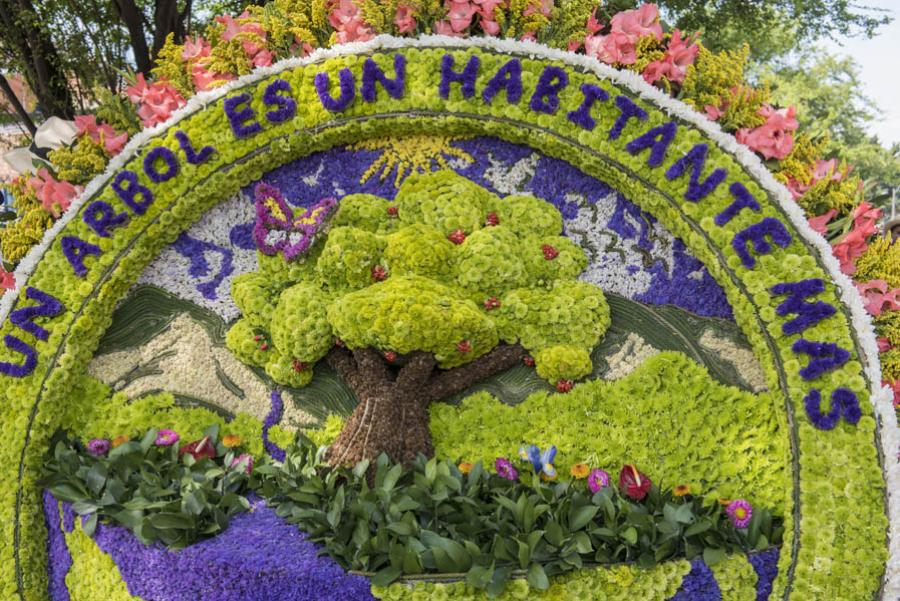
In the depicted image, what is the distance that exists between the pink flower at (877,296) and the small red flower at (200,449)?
2.94 m

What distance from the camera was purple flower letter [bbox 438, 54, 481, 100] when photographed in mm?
3406

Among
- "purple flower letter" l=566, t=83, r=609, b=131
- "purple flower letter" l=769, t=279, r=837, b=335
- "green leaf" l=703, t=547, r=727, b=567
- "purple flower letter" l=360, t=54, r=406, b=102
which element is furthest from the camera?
"purple flower letter" l=360, t=54, r=406, b=102

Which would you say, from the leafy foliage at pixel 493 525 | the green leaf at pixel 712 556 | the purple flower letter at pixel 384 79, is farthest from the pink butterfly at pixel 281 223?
the green leaf at pixel 712 556

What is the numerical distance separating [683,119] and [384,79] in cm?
134

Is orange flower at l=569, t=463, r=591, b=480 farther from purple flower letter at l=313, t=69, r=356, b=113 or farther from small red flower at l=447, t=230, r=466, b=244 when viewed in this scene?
purple flower letter at l=313, t=69, r=356, b=113

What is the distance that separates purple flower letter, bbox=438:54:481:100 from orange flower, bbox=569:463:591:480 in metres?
1.70

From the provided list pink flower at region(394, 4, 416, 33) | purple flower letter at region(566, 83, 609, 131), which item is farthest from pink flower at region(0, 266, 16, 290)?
purple flower letter at region(566, 83, 609, 131)

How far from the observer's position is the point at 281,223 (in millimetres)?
3604

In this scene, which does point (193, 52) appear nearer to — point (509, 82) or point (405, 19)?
point (405, 19)

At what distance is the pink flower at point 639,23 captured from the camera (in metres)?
3.42

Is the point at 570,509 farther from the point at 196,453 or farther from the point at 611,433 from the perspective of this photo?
the point at 196,453

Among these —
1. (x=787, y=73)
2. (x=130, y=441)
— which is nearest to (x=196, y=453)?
(x=130, y=441)

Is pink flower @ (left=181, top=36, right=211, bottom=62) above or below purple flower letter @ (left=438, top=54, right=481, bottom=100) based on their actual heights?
above

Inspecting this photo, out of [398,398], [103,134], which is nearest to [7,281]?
[103,134]
